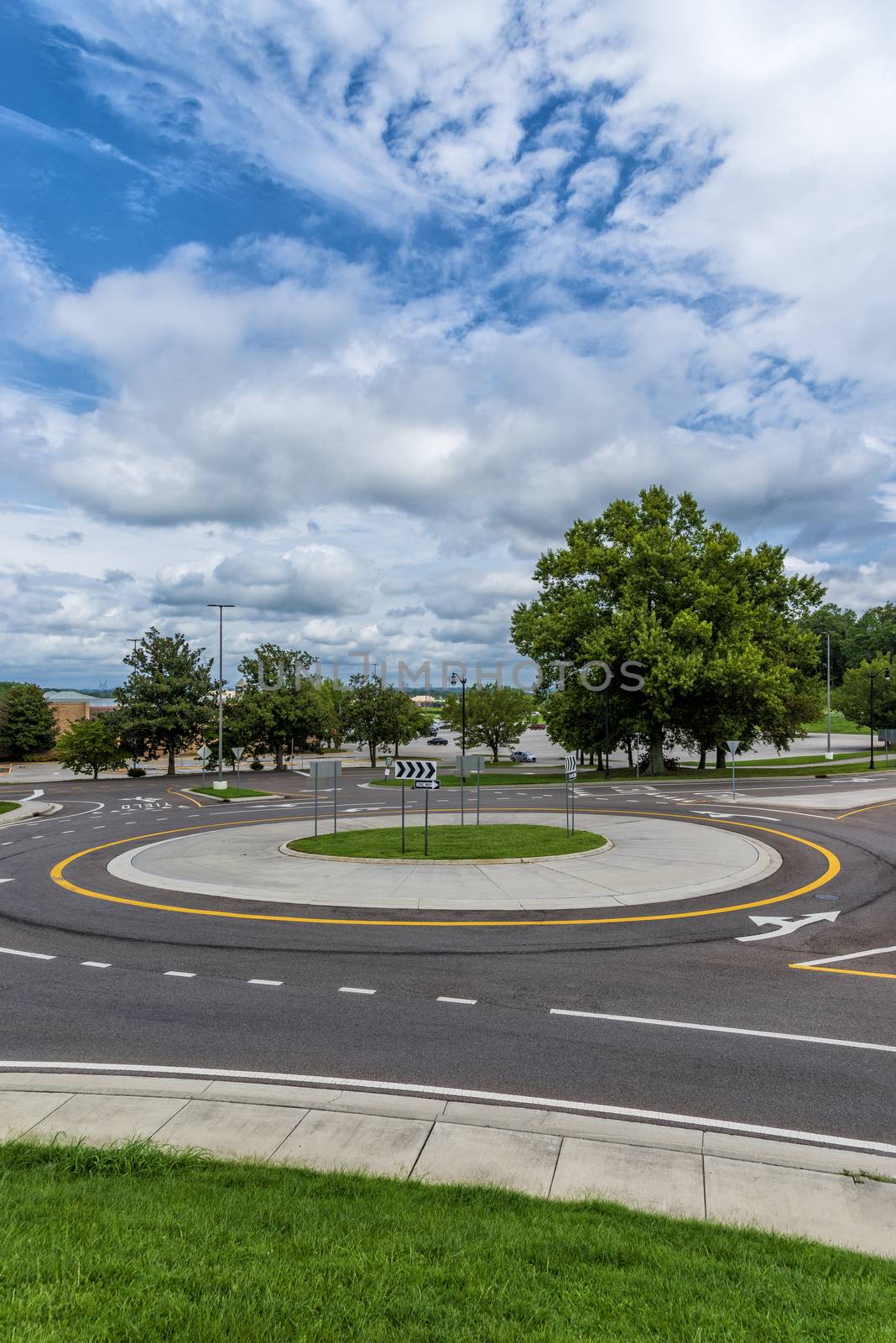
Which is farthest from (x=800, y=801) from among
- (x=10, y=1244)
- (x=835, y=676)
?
(x=835, y=676)

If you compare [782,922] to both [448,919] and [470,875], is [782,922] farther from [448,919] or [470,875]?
[470,875]

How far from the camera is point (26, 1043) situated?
8.75 metres

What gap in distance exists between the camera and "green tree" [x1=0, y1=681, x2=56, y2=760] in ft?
Answer: 243

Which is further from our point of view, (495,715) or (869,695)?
(869,695)

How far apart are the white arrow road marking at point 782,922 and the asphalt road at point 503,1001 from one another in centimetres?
14

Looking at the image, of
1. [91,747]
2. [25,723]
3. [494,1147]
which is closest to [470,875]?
[494,1147]

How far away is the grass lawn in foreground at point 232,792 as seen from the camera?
140 feet

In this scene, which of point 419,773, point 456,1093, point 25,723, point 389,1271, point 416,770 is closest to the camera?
point 389,1271

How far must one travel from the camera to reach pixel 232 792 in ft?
144

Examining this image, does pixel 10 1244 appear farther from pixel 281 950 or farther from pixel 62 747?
pixel 62 747

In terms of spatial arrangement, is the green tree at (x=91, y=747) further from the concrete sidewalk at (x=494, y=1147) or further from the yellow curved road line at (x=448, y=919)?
the concrete sidewalk at (x=494, y=1147)

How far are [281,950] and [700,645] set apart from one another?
36.7 meters

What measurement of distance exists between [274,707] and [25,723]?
96.8 ft

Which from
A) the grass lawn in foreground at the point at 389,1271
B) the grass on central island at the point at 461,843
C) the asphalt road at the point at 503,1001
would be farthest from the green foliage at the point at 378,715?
the grass lawn in foreground at the point at 389,1271
